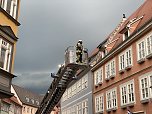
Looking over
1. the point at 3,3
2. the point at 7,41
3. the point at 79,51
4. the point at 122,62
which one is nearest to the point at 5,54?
the point at 7,41

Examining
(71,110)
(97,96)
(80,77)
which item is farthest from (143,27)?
(71,110)

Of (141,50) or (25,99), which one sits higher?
(25,99)

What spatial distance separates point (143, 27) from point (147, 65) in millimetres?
2989

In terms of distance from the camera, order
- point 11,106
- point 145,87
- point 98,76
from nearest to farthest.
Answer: point 145,87
point 98,76
point 11,106

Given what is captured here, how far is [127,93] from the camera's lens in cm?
2339

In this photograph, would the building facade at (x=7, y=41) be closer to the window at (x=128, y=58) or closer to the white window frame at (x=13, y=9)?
the white window frame at (x=13, y=9)

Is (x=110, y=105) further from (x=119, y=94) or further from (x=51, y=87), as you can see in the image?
(x=51, y=87)

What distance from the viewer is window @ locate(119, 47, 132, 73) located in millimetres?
23641

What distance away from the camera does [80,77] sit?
39438 mm

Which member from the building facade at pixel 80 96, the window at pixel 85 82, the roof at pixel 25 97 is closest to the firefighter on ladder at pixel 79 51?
the building facade at pixel 80 96

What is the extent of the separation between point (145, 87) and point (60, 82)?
8614 mm

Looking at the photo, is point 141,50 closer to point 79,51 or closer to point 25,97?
point 79,51

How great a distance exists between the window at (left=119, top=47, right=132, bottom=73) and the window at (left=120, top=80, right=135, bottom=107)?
56.3 inches

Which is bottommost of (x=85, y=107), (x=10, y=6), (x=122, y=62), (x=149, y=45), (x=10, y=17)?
(x=85, y=107)
